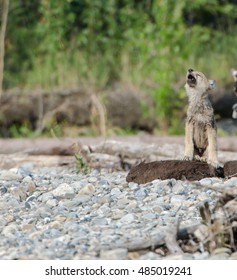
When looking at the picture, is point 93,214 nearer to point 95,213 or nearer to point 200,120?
point 95,213

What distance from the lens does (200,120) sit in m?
7.32

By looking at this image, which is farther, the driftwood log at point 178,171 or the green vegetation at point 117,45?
the green vegetation at point 117,45

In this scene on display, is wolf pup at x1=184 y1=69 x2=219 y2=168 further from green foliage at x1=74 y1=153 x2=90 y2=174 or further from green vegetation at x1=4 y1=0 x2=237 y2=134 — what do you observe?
green vegetation at x1=4 y1=0 x2=237 y2=134

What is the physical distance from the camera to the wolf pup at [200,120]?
7.28 metres

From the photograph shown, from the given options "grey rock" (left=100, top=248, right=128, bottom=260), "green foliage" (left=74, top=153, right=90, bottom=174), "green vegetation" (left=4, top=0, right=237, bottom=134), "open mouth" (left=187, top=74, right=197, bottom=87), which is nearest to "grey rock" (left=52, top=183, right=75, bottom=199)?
"green foliage" (left=74, top=153, right=90, bottom=174)

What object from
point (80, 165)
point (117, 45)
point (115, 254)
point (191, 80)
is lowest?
point (80, 165)

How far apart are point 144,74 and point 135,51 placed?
0.86 meters

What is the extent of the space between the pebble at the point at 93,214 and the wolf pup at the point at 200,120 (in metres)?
0.48

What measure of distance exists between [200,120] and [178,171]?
55 centimetres

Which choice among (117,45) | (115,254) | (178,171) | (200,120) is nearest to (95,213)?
(178,171)

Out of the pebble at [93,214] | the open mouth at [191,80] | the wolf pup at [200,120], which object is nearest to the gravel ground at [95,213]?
the pebble at [93,214]

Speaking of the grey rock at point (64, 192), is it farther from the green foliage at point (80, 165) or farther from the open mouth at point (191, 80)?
the open mouth at point (191, 80)

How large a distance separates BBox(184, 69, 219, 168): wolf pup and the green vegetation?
5.16 meters

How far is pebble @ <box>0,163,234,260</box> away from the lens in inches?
212
